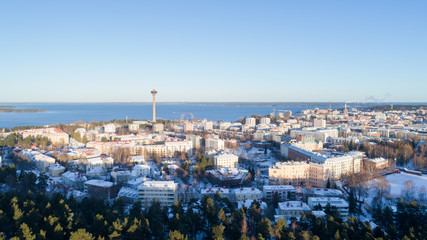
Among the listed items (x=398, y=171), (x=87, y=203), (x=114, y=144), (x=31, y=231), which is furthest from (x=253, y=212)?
(x=114, y=144)

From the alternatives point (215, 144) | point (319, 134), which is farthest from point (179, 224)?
point (319, 134)

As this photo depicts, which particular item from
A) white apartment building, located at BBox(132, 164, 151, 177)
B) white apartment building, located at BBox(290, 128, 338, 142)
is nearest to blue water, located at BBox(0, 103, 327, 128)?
white apartment building, located at BBox(290, 128, 338, 142)

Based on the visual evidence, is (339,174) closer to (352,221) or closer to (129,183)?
(352,221)

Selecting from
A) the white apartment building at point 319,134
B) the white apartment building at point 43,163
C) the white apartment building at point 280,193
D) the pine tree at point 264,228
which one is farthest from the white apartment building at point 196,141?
the pine tree at point 264,228

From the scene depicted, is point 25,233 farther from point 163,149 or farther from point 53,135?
point 53,135

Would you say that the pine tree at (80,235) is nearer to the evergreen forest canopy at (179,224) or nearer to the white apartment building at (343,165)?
the evergreen forest canopy at (179,224)

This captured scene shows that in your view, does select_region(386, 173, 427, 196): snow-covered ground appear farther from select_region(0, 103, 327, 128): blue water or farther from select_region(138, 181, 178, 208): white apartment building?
select_region(0, 103, 327, 128): blue water
